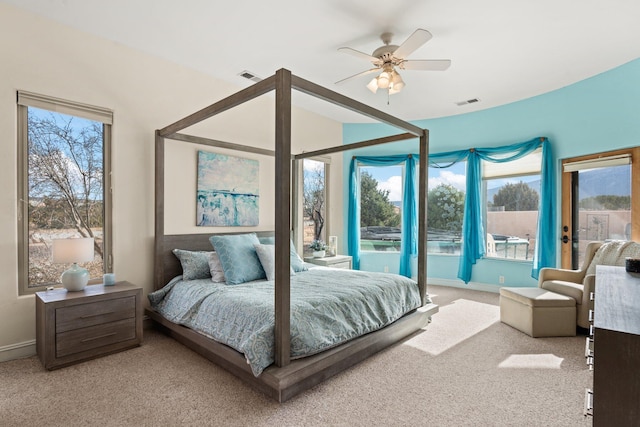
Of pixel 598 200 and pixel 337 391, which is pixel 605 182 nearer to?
pixel 598 200

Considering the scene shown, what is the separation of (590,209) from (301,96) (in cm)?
415

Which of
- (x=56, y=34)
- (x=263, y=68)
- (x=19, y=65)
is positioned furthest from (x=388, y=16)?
(x=19, y=65)

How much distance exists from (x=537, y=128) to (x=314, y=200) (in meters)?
3.48

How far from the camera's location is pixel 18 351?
2793 millimetres

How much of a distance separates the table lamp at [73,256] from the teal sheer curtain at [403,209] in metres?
4.11

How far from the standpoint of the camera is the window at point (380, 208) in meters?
6.20

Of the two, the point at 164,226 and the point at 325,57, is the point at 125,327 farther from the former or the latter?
the point at 325,57

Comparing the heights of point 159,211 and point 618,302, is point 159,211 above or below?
above

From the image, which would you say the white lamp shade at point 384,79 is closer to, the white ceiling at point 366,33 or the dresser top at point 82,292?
the white ceiling at point 366,33

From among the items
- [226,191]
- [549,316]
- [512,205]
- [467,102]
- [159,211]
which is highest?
[467,102]

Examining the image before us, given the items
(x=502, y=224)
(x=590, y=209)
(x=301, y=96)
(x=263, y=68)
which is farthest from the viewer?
(x=502, y=224)

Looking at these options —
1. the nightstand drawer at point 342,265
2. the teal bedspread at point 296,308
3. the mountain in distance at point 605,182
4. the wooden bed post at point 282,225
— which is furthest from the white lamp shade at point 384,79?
the mountain in distance at point 605,182

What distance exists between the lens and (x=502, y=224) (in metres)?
→ 5.38

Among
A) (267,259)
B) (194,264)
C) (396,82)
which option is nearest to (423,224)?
(396,82)
